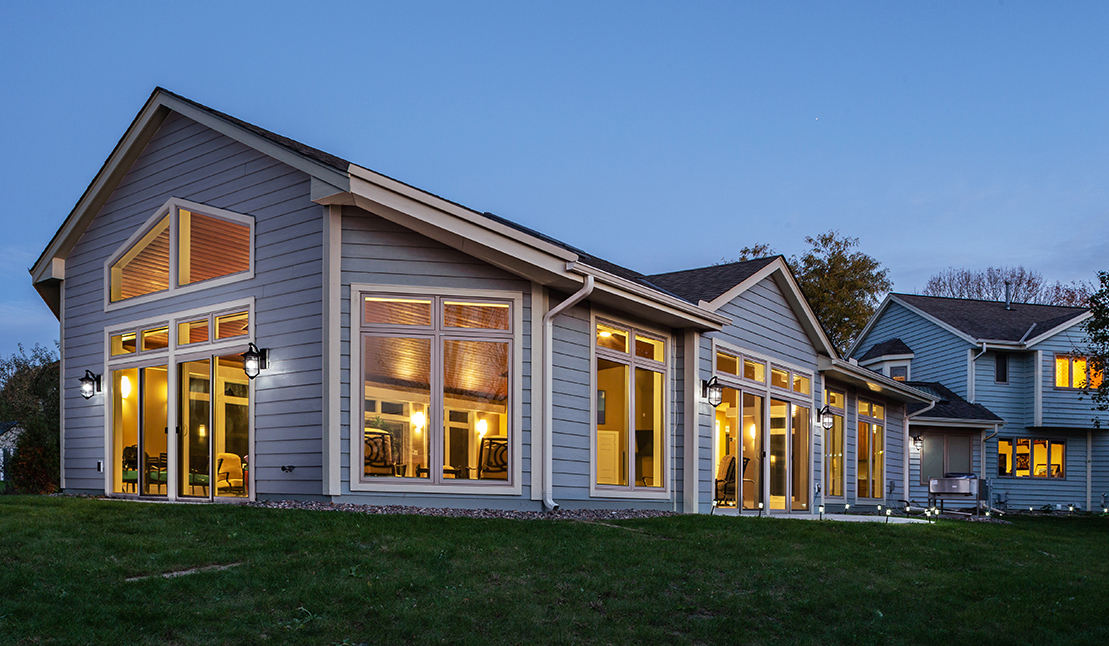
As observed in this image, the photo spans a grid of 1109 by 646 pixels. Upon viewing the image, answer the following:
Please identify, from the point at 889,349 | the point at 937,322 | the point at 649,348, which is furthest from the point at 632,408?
the point at 889,349

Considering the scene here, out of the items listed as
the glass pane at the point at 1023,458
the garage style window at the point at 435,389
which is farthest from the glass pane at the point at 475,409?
the glass pane at the point at 1023,458

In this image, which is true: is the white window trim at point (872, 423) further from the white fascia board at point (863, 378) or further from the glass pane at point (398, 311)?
the glass pane at point (398, 311)

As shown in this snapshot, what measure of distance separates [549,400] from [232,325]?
13.9ft

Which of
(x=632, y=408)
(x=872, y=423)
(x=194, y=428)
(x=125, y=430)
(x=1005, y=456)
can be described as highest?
(x=632, y=408)

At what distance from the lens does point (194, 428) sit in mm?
11961

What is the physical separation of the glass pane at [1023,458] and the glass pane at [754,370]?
16.9 meters

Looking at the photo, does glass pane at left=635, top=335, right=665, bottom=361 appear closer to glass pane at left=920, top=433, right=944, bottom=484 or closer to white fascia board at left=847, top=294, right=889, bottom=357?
glass pane at left=920, top=433, right=944, bottom=484

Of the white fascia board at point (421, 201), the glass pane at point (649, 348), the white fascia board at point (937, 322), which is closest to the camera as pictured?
the white fascia board at point (421, 201)

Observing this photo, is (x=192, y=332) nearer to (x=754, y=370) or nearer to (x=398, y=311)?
(x=398, y=311)

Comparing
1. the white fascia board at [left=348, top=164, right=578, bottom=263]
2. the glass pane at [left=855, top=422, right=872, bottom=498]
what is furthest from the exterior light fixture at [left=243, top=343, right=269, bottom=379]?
the glass pane at [left=855, top=422, right=872, bottom=498]

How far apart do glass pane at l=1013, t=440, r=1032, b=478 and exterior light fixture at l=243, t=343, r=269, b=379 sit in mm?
25372

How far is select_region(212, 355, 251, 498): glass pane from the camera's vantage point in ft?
36.8

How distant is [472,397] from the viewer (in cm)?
1054

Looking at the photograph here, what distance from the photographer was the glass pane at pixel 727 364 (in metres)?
14.1
